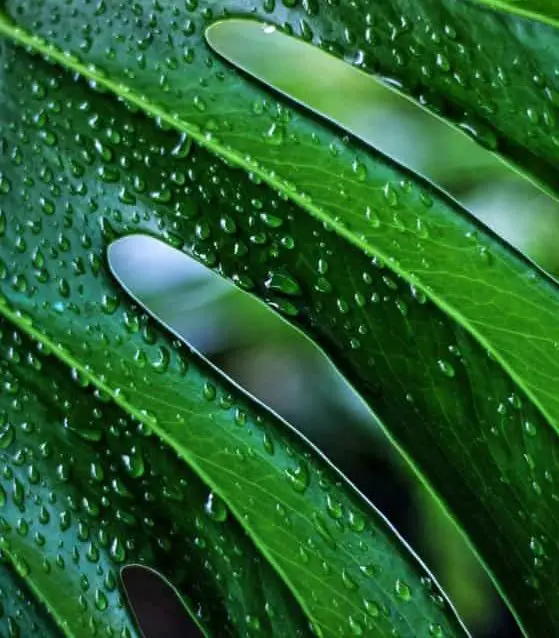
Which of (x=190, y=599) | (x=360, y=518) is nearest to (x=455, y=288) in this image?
(x=360, y=518)

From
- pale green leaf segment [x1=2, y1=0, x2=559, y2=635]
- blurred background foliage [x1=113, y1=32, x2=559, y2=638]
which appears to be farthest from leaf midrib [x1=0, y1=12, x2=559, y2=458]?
blurred background foliage [x1=113, y1=32, x2=559, y2=638]

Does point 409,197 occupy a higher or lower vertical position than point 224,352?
higher

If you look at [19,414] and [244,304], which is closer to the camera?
[19,414]

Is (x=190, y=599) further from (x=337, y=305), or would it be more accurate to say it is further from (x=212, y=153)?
(x=212, y=153)

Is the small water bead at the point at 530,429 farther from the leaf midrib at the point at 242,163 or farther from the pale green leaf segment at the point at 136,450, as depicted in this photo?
the pale green leaf segment at the point at 136,450

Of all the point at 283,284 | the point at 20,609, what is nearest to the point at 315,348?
the point at 283,284

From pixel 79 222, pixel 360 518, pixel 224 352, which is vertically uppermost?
pixel 79 222

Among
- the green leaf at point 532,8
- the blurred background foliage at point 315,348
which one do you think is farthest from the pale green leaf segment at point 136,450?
the blurred background foliage at point 315,348

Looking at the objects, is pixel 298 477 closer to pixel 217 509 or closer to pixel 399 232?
pixel 217 509
